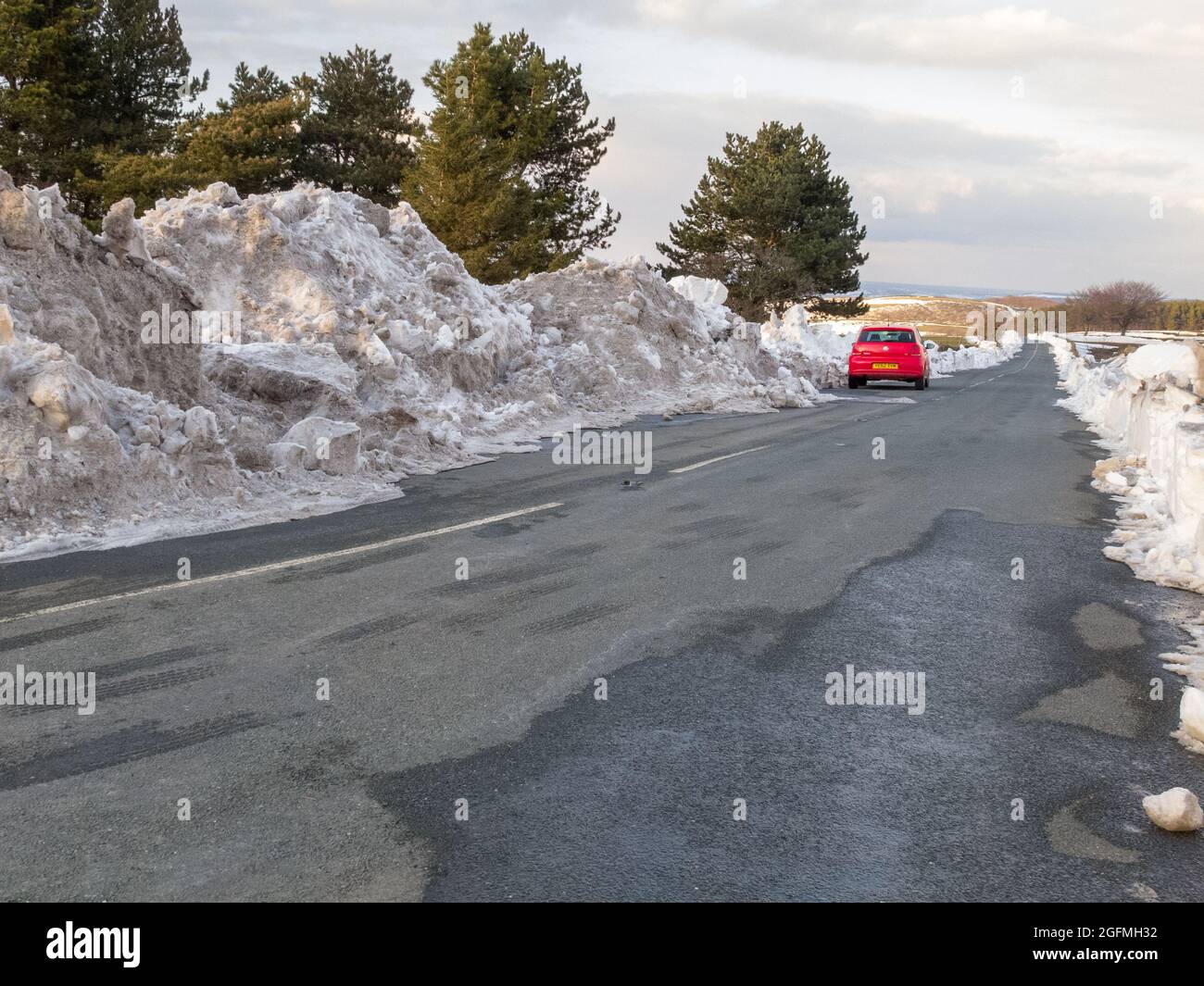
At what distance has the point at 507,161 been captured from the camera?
3822 centimetres

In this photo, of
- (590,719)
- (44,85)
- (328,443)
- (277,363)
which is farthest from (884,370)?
(44,85)

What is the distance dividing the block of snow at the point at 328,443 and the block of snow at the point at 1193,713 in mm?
8665

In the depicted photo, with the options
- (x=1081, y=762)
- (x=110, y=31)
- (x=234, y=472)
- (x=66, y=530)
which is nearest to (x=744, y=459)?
(x=234, y=472)

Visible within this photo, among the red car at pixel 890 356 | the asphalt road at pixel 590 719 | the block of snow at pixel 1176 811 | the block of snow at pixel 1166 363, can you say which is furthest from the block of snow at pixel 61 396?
the red car at pixel 890 356

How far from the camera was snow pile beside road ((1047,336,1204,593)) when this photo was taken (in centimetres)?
741

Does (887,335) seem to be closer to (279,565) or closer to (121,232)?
(121,232)

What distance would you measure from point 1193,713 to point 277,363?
12.1 meters

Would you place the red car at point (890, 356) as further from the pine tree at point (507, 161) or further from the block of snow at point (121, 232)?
the block of snow at point (121, 232)

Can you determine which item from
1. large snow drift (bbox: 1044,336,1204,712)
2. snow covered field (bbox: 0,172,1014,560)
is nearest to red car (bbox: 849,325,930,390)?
snow covered field (bbox: 0,172,1014,560)

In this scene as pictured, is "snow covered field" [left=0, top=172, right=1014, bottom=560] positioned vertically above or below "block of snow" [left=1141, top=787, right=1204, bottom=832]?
above

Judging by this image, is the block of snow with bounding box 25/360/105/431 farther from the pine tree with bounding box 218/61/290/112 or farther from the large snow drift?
the pine tree with bounding box 218/61/290/112

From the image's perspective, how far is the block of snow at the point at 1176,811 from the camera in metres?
3.49

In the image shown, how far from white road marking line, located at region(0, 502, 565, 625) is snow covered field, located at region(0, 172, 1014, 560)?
1635 mm
